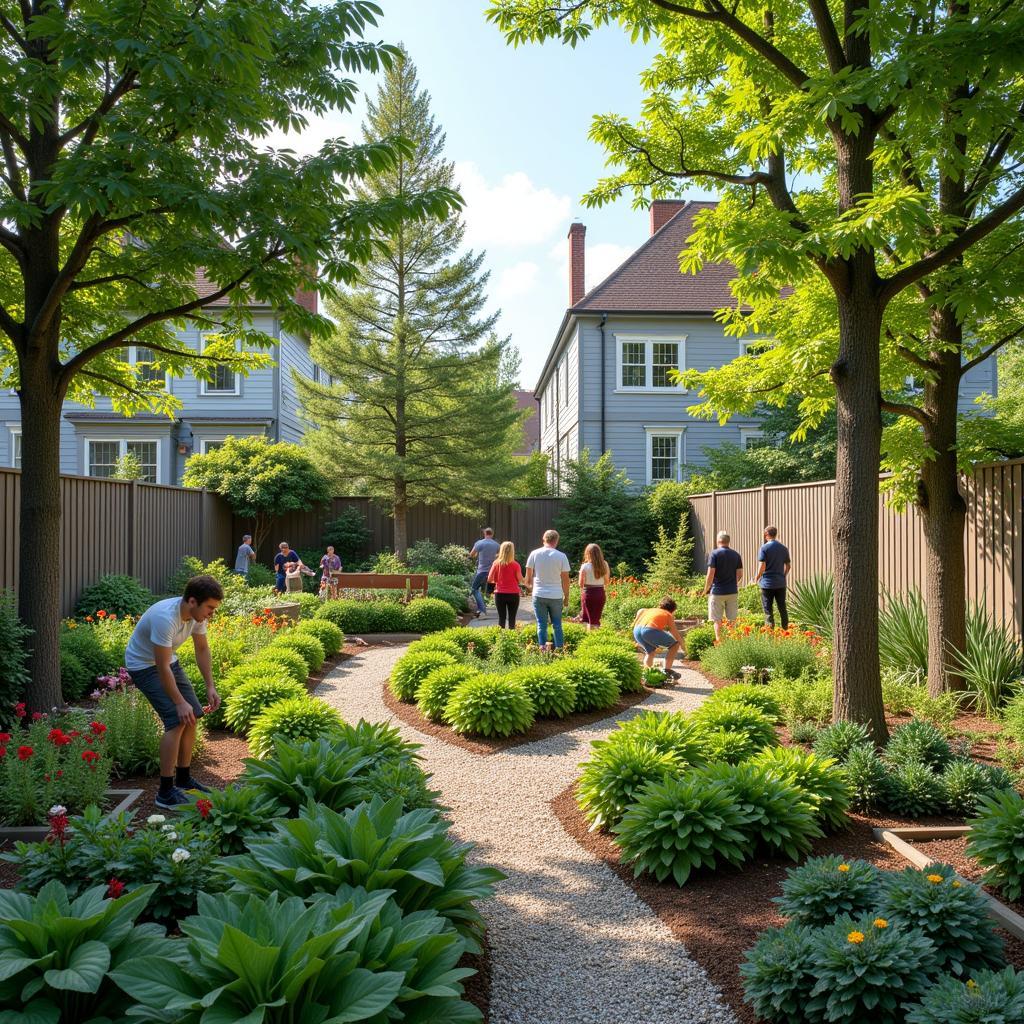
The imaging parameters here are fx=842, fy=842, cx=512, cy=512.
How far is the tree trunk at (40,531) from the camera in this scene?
692 centimetres

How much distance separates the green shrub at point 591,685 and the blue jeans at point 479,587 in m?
7.36

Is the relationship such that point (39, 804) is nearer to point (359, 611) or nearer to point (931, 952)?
→ point (931, 952)

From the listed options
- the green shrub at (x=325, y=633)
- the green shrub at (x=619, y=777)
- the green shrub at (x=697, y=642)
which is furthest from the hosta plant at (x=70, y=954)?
the green shrub at (x=697, y=642)

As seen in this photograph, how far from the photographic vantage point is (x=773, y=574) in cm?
1253

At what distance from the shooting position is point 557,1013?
11.2ft

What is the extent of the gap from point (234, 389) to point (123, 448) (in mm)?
3454

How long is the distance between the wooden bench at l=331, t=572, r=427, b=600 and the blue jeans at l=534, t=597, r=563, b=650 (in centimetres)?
569

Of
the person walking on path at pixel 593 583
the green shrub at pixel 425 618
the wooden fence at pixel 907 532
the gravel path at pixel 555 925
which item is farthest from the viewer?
the green shrub at pixel 425 618

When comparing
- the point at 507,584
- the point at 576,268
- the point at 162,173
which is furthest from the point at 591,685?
the point at 576,268

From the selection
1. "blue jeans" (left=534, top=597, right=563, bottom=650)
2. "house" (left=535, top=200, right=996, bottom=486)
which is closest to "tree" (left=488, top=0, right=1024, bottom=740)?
"blue jeans" (left=534, top=597, right=563, bottom=650)

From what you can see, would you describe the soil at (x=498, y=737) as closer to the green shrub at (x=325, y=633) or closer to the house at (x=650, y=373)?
the green shrub at (x=325, y=633)

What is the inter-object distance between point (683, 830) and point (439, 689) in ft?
13.9

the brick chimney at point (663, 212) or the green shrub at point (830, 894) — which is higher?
the brick chimney at point (663, 212)

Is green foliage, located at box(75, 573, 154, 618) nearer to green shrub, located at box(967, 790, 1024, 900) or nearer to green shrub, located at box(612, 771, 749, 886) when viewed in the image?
green shrub, located at box(612, 771, 749, 886)
